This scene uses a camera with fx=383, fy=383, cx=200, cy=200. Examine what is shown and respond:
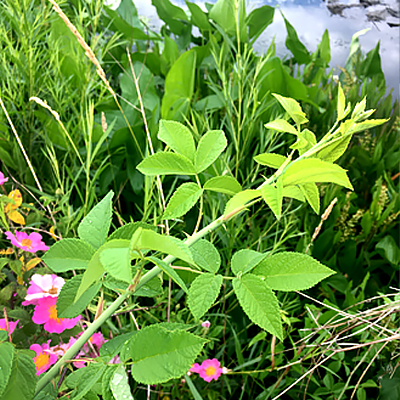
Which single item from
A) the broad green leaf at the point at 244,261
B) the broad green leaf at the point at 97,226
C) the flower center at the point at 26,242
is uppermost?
the broad green leaf at the point at 97,226

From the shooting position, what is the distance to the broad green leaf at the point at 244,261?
21 centimetres

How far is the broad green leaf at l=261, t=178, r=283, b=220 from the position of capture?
17 centimetres

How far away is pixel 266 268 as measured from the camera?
0.69ft

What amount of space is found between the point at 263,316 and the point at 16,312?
0.29m

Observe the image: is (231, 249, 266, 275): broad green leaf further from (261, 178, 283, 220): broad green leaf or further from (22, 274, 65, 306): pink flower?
(22, 274, 65, 306): pink flower

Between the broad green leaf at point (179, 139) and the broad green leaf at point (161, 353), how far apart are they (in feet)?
0.32

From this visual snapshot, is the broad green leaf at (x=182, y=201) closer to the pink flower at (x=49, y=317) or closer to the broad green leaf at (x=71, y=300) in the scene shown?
the broad green leaf at (x=71, y=300)

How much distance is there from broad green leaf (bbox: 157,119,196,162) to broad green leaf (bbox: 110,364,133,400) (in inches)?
4.6

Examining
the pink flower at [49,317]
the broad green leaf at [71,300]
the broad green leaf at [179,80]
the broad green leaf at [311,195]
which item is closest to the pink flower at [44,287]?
the pink flower at [49,317]

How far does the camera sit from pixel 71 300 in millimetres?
220

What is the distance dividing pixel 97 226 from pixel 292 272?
4.5 inches

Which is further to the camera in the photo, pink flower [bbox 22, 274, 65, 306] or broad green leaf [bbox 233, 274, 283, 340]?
pink flower [bbox 22, 274, 65, 306]

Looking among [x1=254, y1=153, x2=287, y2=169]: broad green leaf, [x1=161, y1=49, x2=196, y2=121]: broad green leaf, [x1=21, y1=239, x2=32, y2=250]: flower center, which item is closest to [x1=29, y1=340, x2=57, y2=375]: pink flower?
[x1=21, y1=239, x2=32, y2=250]: flower center

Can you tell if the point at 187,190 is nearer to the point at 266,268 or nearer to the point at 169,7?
the point at 266,268
